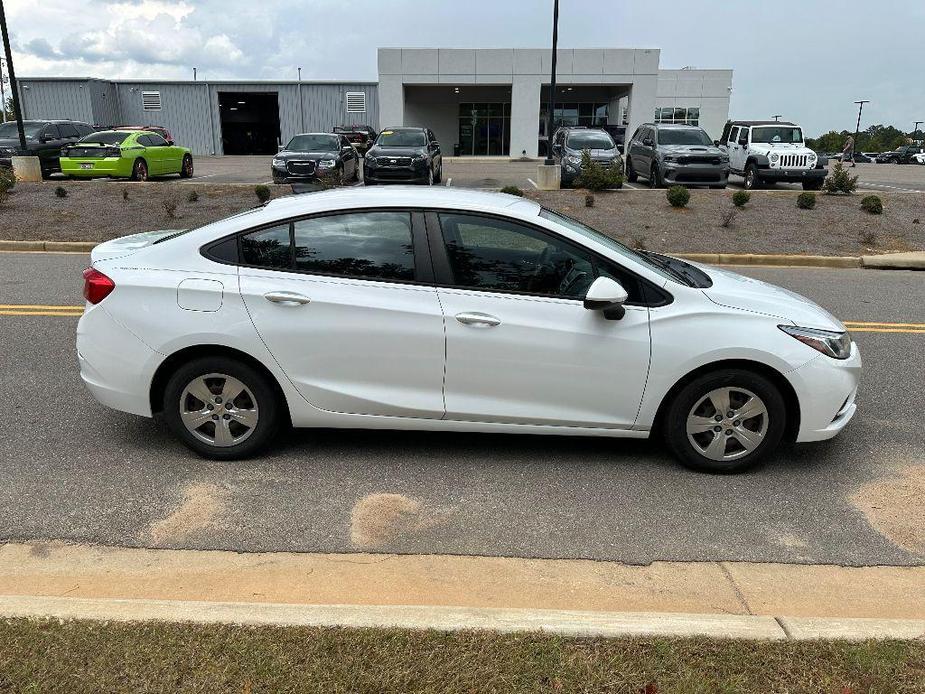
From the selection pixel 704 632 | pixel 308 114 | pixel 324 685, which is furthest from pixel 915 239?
pixel 308 114

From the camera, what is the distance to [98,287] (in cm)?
422

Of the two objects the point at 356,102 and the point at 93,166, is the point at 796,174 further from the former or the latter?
the point at 356,102

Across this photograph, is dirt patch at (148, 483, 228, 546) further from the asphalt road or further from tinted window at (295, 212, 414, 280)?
tinted window at (295, 212, 414, 280)

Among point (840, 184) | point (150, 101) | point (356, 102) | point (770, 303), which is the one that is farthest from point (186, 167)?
point (150, 101)

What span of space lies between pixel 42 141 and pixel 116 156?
457cm

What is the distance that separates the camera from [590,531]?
3650 millimetres

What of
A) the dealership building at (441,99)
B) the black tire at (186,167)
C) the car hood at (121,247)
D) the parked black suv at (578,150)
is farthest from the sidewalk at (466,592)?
the dealership building at (441,99)

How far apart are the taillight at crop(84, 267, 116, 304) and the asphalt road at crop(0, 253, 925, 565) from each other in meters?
0.98

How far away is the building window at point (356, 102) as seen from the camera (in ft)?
148

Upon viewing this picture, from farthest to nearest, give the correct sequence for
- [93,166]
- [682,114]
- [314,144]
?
[682,114] < [314,144] < [93,166]

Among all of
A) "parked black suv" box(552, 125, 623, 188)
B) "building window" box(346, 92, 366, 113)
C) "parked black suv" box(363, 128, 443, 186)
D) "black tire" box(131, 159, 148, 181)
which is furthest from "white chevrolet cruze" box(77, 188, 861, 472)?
"building window" box(346, 92, 366, 113)

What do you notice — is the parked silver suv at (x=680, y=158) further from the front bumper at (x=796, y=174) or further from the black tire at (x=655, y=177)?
the front bumper at (x=796, y=174)

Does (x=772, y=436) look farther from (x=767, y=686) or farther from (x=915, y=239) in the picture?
(x=915, y=239)

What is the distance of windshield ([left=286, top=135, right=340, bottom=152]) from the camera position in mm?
20516
